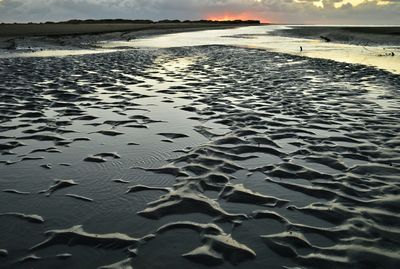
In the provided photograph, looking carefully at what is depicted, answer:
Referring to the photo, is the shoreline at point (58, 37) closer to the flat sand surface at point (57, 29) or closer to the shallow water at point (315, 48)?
the flat sand surface at point (57, 29)

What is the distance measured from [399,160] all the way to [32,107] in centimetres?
1152

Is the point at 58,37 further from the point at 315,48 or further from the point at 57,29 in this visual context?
the point at 315,48

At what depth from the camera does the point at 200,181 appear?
704 cm

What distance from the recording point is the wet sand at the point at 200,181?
4.88 m

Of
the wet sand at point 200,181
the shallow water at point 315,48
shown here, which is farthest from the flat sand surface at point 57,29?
the wet sand at point 200,181

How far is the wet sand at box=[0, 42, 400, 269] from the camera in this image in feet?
16.0

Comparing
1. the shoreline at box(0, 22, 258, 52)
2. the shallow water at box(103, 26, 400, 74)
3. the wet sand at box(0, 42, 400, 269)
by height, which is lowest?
the wet sand at box(0, 42, 400, 269)

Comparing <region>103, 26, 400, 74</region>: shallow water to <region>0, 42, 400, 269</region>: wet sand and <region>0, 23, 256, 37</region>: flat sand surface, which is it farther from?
<region>0, 23, 256, 37</region>: flat sand surface

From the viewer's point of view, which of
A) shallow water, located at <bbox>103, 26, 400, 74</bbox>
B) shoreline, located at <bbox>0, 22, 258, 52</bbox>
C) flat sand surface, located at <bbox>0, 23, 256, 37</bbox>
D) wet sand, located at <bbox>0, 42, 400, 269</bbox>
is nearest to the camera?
wet sand, located at <bbox>0, 42, 400, 269</bbox>

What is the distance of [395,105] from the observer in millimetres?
12961

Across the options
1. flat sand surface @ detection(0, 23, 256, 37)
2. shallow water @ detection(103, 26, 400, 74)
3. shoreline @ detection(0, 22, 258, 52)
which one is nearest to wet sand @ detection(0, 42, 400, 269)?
shallow water @ detection(103, 26, 400, 74)

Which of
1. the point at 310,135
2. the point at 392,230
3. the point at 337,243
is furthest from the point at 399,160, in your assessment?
the point at 337,243

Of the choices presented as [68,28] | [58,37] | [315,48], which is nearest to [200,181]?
[315,48]

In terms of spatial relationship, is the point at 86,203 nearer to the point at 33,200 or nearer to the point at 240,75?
the point at 33,200
